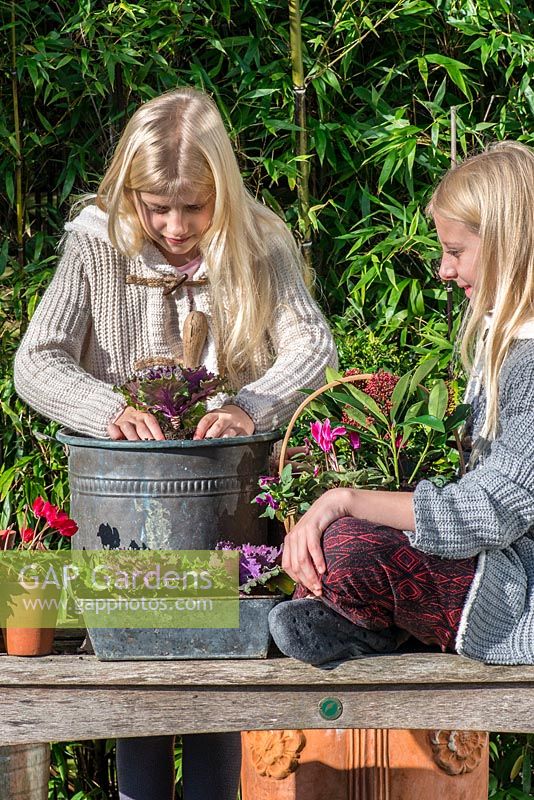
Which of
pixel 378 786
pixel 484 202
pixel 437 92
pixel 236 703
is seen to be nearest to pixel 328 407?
pixel 484 202

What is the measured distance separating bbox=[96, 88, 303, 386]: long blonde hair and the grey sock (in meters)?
0.70

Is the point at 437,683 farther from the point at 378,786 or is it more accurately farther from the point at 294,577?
the point at 378,786

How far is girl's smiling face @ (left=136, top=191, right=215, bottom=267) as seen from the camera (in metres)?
2.01

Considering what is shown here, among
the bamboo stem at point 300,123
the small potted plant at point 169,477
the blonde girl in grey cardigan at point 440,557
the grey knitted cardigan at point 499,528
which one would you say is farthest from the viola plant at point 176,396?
the bamboo stem at point 300,123

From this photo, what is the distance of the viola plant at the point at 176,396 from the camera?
180 cm

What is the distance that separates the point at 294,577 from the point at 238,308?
0.69 meters

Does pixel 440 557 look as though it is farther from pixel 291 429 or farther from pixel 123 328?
pixel 123 328

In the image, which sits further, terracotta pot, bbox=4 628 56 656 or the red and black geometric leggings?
terracotta pot, bbox=4 628 56 656

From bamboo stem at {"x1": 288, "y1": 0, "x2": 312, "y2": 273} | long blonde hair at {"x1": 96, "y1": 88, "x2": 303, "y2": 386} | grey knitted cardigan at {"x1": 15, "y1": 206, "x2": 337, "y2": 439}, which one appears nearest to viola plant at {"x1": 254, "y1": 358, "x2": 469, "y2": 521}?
grey knitted cardigan at {"x1": 15, "y1": 206, "x2": 337, "y2": 439}

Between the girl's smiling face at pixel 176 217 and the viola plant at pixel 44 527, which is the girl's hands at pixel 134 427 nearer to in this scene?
the viola plant at pixel 44 527

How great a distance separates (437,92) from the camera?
288 cm

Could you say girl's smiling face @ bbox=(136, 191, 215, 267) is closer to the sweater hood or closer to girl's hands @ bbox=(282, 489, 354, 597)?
the sweater hood

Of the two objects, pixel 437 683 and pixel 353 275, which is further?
pixel 353 275

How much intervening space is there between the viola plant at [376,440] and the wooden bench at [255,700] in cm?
30
